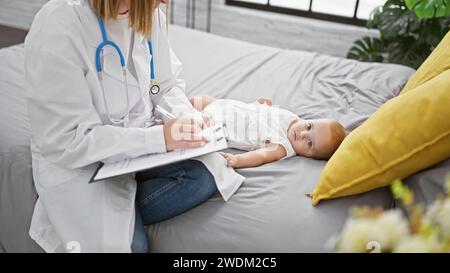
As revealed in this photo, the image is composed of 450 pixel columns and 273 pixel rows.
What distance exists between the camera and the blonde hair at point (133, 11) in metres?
1.03

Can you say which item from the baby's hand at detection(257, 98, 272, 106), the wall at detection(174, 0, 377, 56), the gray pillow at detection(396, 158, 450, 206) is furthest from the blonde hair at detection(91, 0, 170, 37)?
the wall at detection(174, 0, 377, 56)

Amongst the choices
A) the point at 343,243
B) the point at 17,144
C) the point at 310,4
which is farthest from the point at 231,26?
the point at 343,243

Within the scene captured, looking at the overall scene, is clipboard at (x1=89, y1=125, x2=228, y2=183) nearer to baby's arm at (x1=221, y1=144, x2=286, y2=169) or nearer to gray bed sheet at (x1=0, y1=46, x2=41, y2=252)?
baby's arm at (x1=221, y1=144, x2=286, y2=169)

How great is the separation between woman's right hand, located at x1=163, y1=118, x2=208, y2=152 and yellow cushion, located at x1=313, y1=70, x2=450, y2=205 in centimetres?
35

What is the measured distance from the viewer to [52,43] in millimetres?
989

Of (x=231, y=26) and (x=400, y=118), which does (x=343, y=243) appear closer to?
(x=400, y=118)

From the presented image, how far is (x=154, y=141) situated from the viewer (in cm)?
103

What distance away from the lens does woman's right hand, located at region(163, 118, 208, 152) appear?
1.04 meters

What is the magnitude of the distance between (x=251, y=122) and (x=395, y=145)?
55 centimetres

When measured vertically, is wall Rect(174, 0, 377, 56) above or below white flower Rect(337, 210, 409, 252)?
below

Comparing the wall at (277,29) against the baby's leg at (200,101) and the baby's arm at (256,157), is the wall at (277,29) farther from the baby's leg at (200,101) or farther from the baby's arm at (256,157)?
the baby's arm at (256,157)

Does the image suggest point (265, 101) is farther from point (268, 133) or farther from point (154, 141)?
point (154, 141)
